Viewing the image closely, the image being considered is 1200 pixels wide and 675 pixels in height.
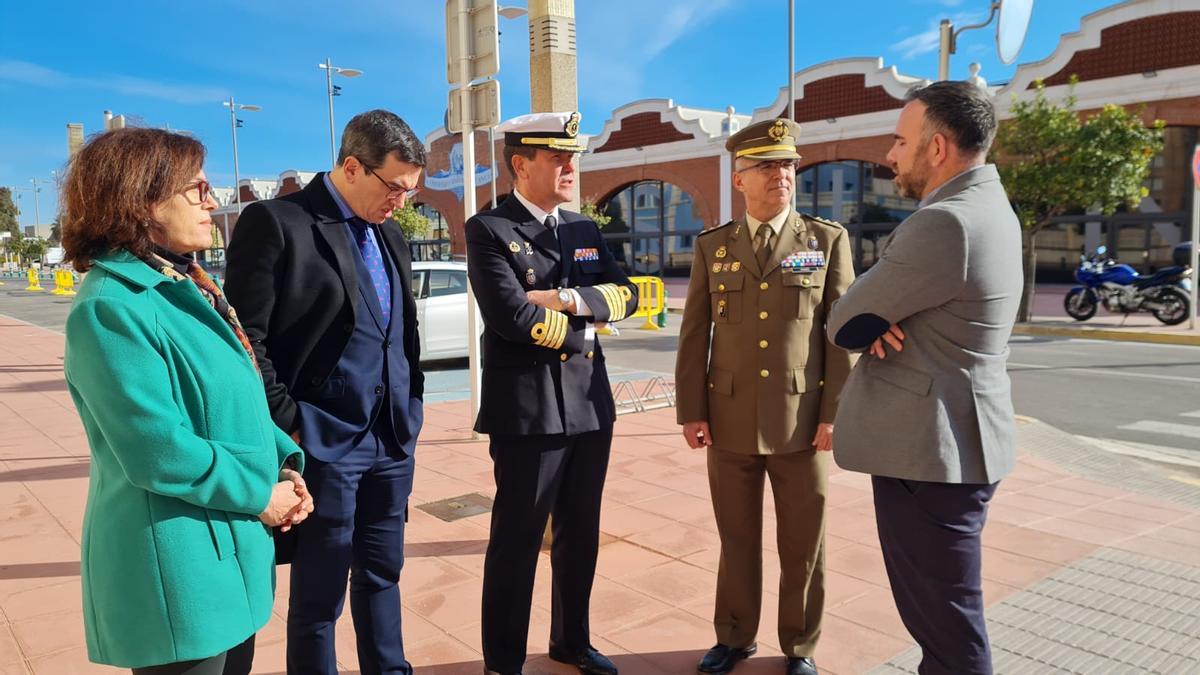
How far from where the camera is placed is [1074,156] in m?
14.7

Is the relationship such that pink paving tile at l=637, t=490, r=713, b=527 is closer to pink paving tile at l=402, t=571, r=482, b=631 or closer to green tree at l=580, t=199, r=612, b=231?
pink paving tile at l=402, t=571, r=482, b=631

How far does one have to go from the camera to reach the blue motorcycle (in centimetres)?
1530

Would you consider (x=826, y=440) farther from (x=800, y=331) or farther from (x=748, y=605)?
(x=748, y=605)

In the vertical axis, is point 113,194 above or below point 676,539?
above

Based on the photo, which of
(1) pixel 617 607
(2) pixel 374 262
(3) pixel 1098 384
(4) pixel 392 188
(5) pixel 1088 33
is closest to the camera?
(4) pixel 392 188

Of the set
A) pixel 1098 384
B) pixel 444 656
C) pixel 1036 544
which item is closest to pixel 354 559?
pixel 444 656

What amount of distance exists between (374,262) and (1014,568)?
321 centimetres

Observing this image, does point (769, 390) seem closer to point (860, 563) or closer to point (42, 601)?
point (860, 563)

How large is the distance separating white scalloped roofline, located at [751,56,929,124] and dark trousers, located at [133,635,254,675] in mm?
24908

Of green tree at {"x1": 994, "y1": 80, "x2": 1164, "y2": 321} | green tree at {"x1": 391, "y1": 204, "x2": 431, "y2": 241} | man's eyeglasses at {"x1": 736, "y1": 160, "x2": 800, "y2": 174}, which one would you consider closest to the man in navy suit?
man's eyeglasses at {"x1": 736, "y1": 160, "x2": 800, "y2": 174}

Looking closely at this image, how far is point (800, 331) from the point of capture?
9.78 feet

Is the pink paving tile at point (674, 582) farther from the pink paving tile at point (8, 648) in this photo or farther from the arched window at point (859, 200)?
the arched window at point (859, 200)

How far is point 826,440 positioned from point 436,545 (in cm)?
225

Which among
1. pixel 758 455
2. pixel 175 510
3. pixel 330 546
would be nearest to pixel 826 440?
pixel 758 455
